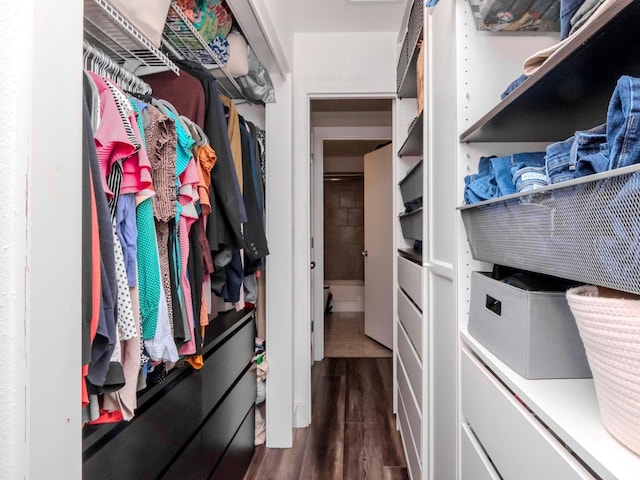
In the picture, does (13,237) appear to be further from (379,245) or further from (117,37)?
(379,245)

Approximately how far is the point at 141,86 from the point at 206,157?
29 cm

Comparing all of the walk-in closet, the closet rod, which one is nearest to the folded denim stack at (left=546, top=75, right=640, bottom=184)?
the walk-in closet

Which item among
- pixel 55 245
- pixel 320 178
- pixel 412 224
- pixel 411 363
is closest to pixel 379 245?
pixel 320 178

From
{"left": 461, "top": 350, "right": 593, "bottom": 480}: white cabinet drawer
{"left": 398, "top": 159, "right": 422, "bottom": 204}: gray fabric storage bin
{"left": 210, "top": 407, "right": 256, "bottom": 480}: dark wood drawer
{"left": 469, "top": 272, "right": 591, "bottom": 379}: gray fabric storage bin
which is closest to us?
{"left": 461, "top": 350, "right": 593, "bottom": 480}: white cabinet drawer

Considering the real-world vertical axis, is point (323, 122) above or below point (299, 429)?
above

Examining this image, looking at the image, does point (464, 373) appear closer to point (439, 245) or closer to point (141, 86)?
point (439, 245)

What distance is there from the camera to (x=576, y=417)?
1.73 feet

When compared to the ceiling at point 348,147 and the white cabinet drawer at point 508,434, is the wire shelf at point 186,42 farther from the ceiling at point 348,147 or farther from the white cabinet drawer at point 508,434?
the ceiling at point 348,147

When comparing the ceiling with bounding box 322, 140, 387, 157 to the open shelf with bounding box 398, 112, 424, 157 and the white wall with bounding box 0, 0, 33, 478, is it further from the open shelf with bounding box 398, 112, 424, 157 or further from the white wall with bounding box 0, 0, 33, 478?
the white wall with bounding box 0, 0, 33, 478

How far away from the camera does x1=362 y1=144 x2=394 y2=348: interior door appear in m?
3.51

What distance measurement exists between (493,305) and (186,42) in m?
1.37

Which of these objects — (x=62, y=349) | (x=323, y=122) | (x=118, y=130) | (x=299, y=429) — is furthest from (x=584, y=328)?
(x=323, y=122)

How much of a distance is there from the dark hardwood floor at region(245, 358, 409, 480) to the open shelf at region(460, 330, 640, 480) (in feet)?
4.61

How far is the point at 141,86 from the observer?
1.12 meters
